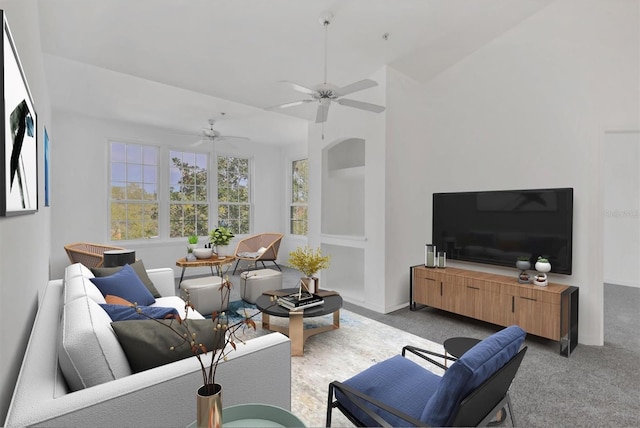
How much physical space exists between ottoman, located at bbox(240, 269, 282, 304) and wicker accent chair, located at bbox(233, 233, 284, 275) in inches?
67.7

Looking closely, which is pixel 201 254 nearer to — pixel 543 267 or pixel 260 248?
pixel 260 248

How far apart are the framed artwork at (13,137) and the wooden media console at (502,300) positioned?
3887 millimetres

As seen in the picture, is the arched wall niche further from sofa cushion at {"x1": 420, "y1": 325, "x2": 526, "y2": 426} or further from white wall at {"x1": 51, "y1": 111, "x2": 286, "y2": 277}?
sofa cushion at {"x1": 420, "y1": 325, "x2": 526, "y2": 426}

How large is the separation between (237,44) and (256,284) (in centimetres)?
294

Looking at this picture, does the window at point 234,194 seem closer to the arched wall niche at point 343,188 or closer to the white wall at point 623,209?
the arched wall niche at point 343,188

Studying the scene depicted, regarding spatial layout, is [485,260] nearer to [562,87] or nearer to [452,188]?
[452,188]

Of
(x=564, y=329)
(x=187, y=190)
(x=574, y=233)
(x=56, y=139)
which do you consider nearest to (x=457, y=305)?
(x=564, y=329)

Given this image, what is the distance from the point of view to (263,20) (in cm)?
327

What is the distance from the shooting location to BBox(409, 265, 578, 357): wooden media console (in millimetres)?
3084

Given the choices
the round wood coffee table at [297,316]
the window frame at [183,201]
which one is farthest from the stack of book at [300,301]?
the window frame at [183,201]

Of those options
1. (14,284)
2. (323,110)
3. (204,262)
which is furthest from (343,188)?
(14,284)

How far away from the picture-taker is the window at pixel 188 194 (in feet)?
21.5

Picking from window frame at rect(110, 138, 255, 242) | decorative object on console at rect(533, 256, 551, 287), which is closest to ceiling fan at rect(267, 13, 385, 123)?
decorative object on console at rect(533, 256, 551, 287)

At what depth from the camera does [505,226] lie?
3.82m
